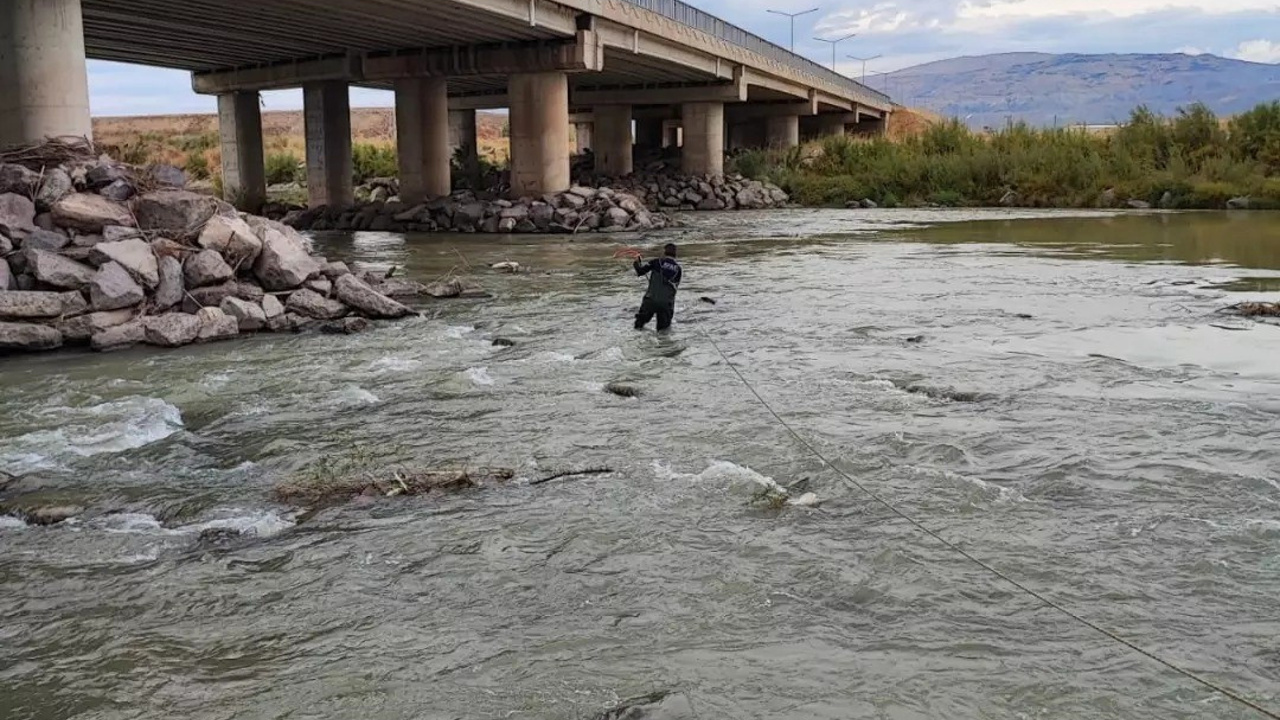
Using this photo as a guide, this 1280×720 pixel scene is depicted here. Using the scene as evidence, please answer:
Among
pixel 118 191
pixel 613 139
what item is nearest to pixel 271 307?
pixel 118 191

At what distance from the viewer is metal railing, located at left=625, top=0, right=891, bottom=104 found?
38094mm

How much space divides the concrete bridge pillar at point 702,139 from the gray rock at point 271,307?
122 feet

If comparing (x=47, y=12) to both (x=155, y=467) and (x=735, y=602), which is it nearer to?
Answer: (x=155, y=467)

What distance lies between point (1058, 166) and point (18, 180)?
39.4m

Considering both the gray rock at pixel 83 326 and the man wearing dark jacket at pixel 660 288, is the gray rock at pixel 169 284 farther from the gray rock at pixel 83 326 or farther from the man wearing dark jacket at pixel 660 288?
the man wearing dark jacket at pixel 660 288

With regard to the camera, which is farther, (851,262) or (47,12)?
(851,262)

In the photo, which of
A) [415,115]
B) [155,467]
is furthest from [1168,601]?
[415,115]

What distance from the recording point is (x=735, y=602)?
17.7ft

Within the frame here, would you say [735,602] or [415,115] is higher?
[415,115]

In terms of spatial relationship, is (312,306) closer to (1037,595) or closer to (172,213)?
(172,213)

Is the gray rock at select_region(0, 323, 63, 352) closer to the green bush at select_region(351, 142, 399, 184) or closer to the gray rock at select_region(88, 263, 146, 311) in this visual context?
the gray rock at select_region(88, 263, 146, 311)

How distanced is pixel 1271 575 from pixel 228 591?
17.6 feet

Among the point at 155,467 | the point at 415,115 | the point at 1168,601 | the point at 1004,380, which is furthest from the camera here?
the point at 415,115

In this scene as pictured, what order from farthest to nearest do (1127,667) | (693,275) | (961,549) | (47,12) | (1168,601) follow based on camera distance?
1. (693,275)
2. (47,12)
3. (961,549)
4. (1168,601)
5. (1127,667)
